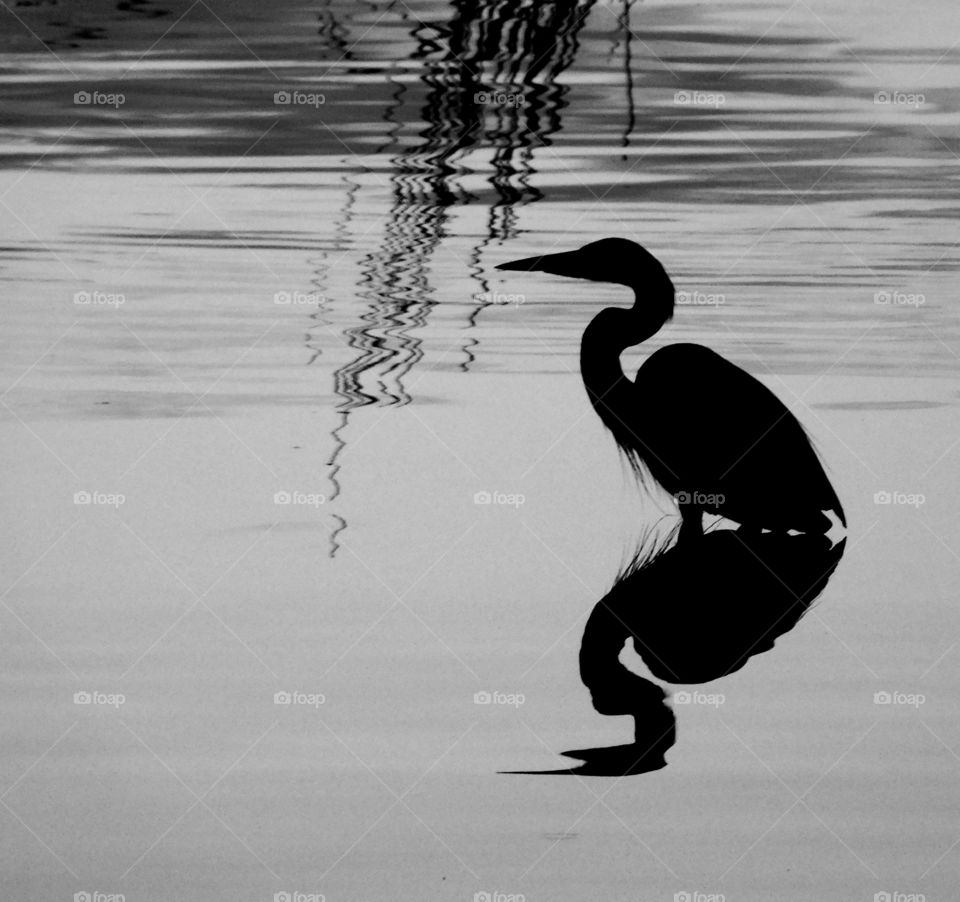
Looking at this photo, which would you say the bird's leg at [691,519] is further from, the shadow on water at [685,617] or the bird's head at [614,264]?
the bird's head at [614,264]

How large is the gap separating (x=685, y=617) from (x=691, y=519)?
0.83 feet

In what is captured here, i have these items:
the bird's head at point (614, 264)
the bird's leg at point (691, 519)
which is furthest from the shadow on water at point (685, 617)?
the bird's head at point (614, 264)

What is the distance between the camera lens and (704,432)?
6.97 feet

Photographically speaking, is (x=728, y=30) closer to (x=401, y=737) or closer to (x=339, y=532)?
(x=339, y=532)

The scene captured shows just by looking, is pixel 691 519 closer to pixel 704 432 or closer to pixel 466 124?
pixel 704 432

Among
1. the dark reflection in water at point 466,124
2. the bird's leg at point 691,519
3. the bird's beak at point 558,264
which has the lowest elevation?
the bird's leg at point 691,519

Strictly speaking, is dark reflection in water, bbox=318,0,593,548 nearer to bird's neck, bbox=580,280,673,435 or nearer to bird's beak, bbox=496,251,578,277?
bird's beak, bbox=496,251,578,277

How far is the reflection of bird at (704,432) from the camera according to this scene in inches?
83.7

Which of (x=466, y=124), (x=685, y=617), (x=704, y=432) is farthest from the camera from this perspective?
(x=466, y=124)

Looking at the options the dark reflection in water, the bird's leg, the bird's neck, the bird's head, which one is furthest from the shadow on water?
the dark reflection in water

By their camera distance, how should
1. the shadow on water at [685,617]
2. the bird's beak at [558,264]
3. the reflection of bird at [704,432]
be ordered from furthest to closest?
the bird's beak at [558,264]
the reflection of bird at [704,432]
the shadow on water at [685,617]

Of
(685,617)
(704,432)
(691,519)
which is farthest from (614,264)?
(685,617)

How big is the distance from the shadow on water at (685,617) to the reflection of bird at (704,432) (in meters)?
0.05

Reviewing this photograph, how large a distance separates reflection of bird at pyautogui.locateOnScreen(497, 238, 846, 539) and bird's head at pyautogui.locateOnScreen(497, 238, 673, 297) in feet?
0.07
